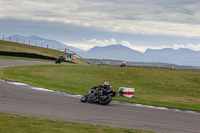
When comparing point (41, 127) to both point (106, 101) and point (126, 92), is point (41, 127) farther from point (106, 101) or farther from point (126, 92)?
point (126, 92)

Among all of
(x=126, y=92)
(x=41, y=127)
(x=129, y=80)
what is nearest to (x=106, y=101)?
(x=126, y=92)

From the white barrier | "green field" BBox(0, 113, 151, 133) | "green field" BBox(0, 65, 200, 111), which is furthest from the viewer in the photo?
"green field" BBox(0, 65, 200, 111)

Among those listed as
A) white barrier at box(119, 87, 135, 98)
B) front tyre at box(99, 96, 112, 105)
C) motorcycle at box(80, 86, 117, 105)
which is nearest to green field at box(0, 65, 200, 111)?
white barrier at box(119, 87, 135, 98)

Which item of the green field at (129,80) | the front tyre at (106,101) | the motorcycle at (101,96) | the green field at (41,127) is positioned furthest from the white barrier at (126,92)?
the green field at (41,127)

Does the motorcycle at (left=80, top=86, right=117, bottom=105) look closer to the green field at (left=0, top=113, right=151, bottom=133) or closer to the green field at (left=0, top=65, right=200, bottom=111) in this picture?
the green field at (left=0, top=113, right=151, bottom=133)

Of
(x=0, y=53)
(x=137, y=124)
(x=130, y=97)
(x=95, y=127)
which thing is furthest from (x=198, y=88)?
(x=0, y=53)

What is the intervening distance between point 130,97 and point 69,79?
36.4ft

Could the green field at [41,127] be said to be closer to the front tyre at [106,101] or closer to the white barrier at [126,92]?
the front tyre at [106,101]

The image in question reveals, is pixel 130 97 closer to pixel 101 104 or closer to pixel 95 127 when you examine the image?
pixel 101 104

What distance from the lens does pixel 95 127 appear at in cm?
1011

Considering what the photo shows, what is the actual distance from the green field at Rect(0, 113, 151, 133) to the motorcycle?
727 cm

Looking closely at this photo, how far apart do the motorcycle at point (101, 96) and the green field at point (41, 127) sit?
7271 millimetres

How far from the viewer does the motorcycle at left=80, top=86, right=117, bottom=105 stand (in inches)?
689

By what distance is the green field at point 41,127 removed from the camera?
8.67 metres
